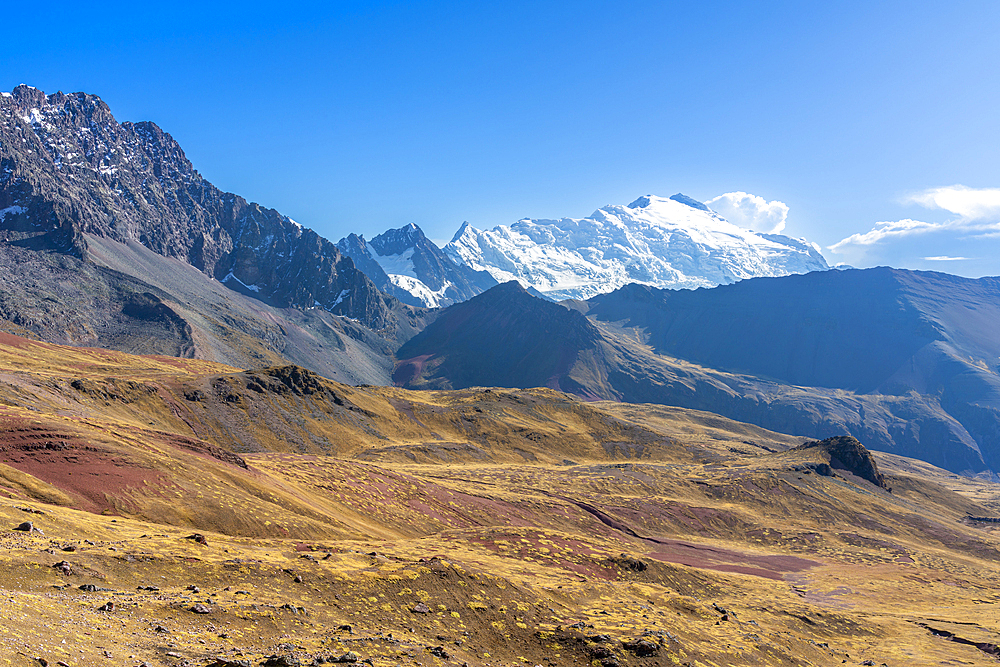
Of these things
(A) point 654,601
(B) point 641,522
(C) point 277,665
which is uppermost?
(C) point 277,665

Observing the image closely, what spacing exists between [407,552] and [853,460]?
15738cm

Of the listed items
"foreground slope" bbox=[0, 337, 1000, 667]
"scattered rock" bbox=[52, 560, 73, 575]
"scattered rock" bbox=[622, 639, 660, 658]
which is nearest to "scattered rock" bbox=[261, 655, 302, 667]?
"foreground slope" bbox=[0, 337, 1000, 667]

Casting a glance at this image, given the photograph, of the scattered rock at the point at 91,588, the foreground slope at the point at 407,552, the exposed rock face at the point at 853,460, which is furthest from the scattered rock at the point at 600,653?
the exposed rock face at the point at 853,460

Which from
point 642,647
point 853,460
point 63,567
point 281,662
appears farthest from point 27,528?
point 853,460

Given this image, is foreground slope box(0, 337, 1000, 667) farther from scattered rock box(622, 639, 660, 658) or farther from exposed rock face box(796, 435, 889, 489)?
exposed rock face box(796, 435, 889, 489)

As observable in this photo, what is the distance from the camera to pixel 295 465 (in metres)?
84.2

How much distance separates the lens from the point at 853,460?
546ft

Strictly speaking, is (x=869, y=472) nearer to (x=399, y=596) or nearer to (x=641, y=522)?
(x=641, y=522)

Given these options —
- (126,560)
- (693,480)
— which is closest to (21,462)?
(126,560)

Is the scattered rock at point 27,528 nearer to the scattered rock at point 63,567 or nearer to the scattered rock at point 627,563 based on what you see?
the scattered rock at point 63,567

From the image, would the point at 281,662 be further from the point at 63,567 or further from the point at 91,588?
the point at 63,567

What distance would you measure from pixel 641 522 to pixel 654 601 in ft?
183

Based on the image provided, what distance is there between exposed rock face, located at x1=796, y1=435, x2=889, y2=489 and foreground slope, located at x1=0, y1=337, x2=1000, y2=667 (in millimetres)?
13812

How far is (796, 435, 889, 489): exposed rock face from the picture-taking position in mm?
163875
